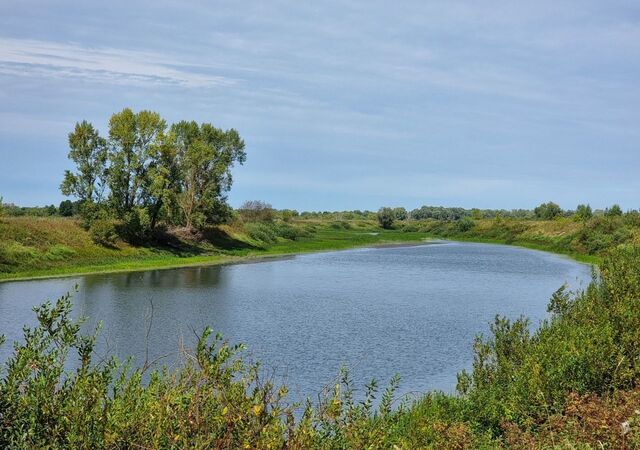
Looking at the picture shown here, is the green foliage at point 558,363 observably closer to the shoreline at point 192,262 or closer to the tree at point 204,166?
the shoreline at point 192,262

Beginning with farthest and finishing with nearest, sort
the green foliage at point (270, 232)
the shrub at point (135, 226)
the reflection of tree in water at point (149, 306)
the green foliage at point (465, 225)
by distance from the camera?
the green foliage at point (465, 225) → the green foliage at point (270, 232) → the shrub at point (135, 226) → the reflection of tree in water at point (149, 306)

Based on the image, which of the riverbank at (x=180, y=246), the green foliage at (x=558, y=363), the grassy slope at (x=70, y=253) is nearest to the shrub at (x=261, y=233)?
the riverbank at (x=180, y=246)

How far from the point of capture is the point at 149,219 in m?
69.2

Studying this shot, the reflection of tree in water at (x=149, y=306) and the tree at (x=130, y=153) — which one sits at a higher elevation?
the tree at (x=130, y=153)

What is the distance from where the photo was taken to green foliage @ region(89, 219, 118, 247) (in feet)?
208

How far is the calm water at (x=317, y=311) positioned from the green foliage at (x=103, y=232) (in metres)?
8.68

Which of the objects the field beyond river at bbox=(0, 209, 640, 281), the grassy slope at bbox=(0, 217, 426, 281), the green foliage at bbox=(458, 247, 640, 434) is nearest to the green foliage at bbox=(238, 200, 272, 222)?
the field beyond river at bbox=(0, 209, 640, 281)

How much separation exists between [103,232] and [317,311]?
3385 cm

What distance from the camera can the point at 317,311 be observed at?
3712 centimetres

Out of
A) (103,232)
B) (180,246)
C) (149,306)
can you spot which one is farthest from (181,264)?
(149,306)

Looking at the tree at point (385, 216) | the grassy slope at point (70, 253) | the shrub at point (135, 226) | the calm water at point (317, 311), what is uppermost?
the tree at point (385, 216)

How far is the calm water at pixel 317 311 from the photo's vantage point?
2389 cm

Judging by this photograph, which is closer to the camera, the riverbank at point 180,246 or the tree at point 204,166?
the riverbank at point 180,246

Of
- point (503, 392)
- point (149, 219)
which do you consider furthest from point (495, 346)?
point (149, 219)
